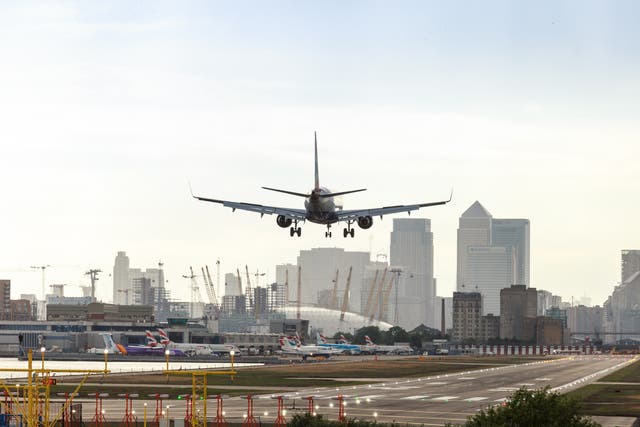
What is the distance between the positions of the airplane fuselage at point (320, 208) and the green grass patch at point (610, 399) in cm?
3007

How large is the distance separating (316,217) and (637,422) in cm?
3764

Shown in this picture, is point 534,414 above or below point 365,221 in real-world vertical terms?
below

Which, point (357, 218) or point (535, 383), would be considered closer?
point (357, 218)

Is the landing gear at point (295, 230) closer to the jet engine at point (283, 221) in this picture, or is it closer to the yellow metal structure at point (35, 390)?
the jet engine at point (283, 221)

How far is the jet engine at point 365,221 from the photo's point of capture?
407ft

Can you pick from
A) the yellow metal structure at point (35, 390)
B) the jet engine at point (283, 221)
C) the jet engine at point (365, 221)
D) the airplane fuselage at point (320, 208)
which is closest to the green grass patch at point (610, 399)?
the jet engine at point (365, 221)

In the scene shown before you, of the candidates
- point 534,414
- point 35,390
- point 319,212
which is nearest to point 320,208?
point 319,212

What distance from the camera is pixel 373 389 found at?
15475 cm

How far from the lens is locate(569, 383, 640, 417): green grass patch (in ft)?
383

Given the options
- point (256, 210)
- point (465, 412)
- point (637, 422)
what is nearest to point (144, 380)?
point (256, 210)

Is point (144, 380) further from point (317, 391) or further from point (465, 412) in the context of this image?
point (465, 412)

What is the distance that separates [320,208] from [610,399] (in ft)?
137

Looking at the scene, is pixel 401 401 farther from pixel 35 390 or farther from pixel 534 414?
pixel 35 390

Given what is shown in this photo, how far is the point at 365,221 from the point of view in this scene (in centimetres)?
12469
